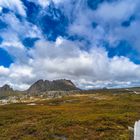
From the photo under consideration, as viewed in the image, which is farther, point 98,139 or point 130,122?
point 130,122

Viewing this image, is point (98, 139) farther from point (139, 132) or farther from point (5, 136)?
point (139, 132)

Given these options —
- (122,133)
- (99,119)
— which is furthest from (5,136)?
(99,119)

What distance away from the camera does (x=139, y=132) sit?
646 centimetres

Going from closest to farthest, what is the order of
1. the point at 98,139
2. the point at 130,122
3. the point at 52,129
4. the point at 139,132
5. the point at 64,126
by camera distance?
the point at 139,132, the point at 98,139, the point at 52,129, the point at 64,126, the point at 130,122

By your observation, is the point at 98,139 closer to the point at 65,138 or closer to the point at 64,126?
the point at 65,138

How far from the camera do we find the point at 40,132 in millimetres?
35688

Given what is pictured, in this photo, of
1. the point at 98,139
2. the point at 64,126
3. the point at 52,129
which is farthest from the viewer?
the point at 64,126

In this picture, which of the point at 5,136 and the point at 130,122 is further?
the point at 130,122

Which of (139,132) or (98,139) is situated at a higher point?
(139,132)

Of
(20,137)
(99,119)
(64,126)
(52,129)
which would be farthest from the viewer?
(99,119)

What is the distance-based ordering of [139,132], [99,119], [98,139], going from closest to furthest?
1. [139,132]
2. [98,139]
3. [99,119]

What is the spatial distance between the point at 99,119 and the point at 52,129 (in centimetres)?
1275

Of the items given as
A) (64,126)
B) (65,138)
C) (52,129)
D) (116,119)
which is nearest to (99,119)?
(116,119)

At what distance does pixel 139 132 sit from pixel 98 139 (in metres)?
26.4
